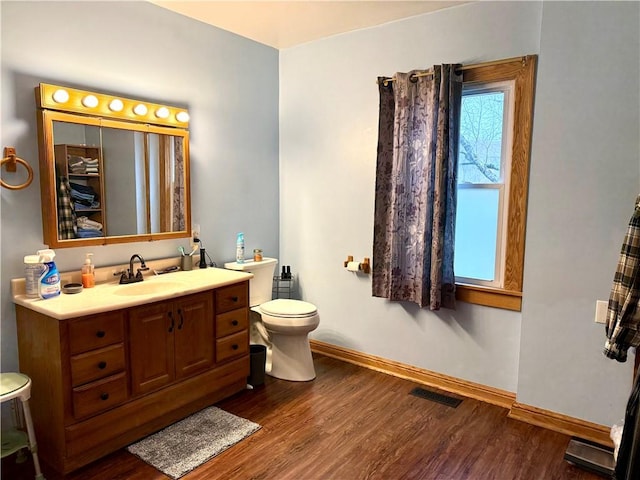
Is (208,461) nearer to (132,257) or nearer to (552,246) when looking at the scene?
(132,257)

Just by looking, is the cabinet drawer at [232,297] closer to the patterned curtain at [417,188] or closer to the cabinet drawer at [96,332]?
the cabinet drawer at [96,332]

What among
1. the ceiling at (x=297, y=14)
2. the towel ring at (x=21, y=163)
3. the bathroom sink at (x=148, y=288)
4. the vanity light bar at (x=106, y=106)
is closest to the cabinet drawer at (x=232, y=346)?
the bathroom sink at (x=148, y=288)

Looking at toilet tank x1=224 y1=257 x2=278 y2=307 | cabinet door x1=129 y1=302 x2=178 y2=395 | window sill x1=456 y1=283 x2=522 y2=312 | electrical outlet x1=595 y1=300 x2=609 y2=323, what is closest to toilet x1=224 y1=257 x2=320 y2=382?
toilet tank x1=224 y1=257 x2=278 y2=307

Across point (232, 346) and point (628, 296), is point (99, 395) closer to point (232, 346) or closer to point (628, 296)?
point (232, 346)

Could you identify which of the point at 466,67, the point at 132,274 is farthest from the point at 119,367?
the point at 466,67

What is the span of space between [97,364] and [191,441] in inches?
26.4

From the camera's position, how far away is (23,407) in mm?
2029

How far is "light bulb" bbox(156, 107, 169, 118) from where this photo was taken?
289cm

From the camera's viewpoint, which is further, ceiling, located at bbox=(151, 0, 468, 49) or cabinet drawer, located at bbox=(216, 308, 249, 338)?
ceiling, located at bbox=(151, 0, 468, 49)

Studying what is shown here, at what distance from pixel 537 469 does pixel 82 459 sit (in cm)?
226

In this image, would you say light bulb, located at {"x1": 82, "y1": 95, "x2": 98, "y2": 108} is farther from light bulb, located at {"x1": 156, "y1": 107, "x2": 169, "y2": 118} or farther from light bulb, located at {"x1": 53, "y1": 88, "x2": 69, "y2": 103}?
light bulb, located at {"x1": 156, "y1": 107, "x2": 169, "y2": 118}

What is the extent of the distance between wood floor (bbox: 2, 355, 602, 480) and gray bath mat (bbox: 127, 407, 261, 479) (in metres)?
0.05

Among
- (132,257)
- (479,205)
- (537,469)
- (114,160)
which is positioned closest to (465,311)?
(479,205)

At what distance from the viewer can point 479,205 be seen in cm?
296
